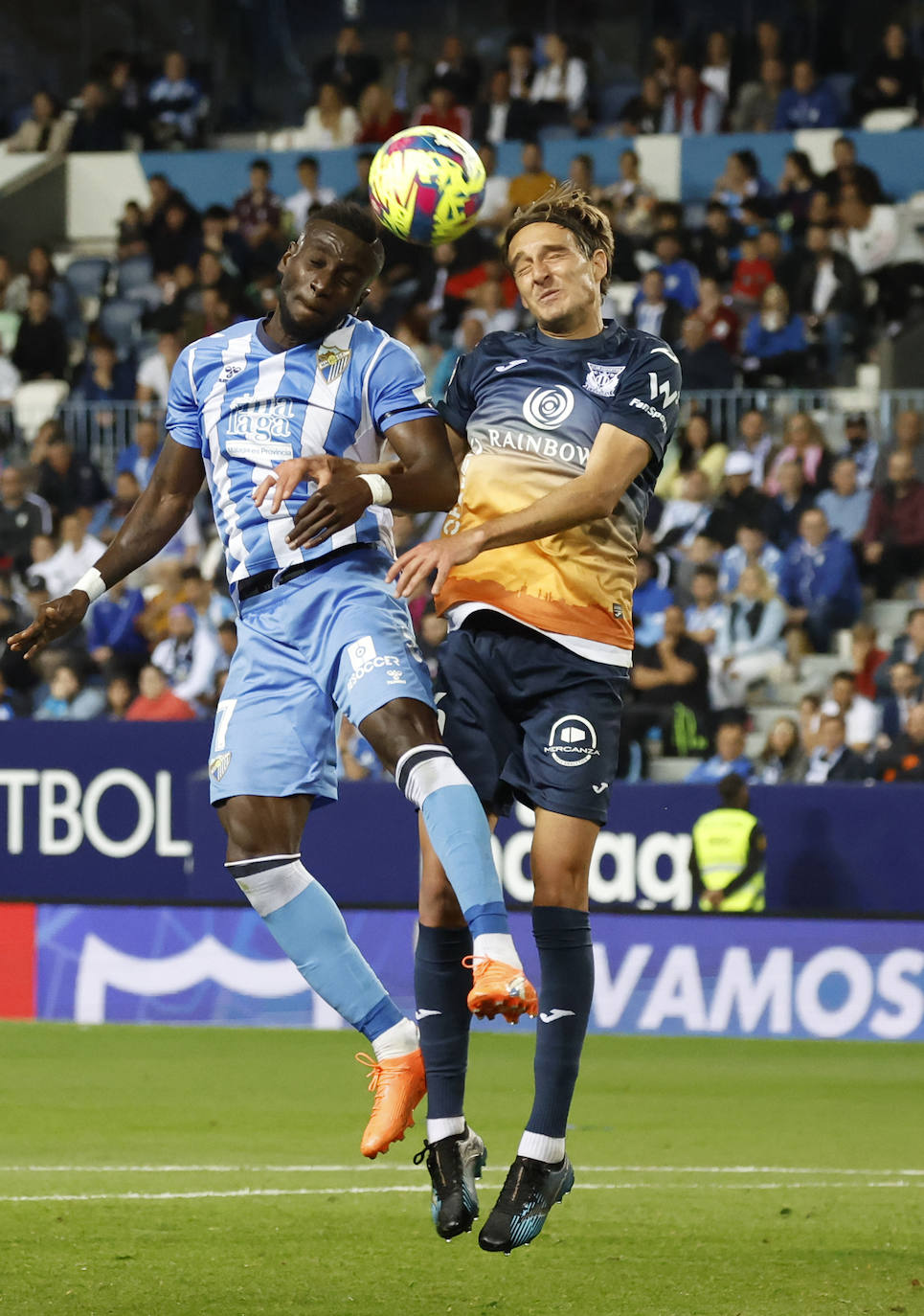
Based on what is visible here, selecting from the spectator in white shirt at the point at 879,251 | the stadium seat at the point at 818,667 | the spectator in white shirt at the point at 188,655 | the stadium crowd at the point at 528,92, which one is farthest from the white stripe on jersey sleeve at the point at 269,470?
the stadium crowd at the point at 528,92

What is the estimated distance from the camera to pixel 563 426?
5594 mm

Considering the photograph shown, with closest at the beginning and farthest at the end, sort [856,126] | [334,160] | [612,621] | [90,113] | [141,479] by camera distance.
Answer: [612,621], [141,479], [856,126], [334,160], [90,113]

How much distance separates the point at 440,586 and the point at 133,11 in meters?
18.2

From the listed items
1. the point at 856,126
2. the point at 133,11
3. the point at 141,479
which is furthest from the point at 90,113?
the point at 856,126

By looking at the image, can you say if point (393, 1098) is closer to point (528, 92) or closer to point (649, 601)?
point (649, 601)

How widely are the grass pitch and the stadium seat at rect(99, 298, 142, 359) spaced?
8432 millimetres

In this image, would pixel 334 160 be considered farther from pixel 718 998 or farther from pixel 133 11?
pixel 718 998

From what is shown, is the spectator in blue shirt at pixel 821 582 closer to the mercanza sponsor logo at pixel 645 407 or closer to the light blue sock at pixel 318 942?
the mercanza sponsor logo at pixel 645 407

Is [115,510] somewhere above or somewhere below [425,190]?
below

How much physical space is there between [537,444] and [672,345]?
10596 millimetres

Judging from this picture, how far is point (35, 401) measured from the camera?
18.3 meters

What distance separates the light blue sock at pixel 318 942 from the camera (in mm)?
5562

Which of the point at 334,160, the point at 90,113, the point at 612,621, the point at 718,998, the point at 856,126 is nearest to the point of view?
the point at 612,621

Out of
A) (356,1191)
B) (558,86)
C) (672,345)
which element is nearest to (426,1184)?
(356,1191)
